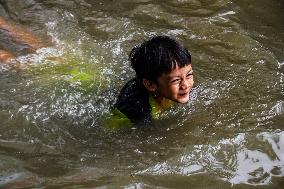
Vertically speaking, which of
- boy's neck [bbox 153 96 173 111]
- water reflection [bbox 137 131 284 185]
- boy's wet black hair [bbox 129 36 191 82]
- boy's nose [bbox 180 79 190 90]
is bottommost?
water reflection [bbox 137 131 284 185]

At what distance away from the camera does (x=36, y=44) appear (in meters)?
4.57

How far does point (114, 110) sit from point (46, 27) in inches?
71.8

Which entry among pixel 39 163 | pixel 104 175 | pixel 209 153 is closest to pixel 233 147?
pixel 209 153

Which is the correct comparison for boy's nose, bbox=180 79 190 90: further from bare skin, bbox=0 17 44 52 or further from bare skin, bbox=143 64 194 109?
bare skin, bbox=0 17 44 52

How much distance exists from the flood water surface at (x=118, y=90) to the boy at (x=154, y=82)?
12 cm

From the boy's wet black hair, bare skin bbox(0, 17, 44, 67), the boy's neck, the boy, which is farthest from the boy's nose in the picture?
bare skin bbox(0, 17, 44, 67)

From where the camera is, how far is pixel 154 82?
323 cm

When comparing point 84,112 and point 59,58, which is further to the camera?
point 59,58

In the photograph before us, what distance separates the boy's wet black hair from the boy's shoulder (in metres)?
0.23

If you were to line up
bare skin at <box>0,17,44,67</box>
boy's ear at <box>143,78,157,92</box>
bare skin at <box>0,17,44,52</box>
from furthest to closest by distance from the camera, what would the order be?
bare skin at <box>0,17,44,52</box>
bare skin at <box>0,17,44,67</box>
boy's ear at <box>143,78,157,92</box>

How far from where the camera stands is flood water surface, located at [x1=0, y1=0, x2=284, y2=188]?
284cm

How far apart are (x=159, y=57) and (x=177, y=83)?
0.23 meters

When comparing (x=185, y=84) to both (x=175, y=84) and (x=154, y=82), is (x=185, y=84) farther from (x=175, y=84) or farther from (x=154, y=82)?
(x=154, y=82)

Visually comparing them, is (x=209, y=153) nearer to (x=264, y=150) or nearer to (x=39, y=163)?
(x=264, y=150)
